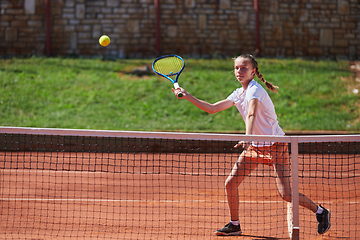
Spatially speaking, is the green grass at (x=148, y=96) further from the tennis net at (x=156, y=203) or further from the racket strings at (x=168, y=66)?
the racket strings at (x=168, y=66)

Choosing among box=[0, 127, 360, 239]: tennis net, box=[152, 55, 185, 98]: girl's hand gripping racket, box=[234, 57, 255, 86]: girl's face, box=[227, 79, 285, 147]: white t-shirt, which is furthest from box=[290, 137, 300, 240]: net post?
box=[152, 55, 185, 98]: girl's hand gripping racket

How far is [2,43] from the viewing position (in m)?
15.5

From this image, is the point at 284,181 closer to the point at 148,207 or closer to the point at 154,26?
the point at 148,207

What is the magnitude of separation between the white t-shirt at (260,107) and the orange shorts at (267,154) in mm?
62

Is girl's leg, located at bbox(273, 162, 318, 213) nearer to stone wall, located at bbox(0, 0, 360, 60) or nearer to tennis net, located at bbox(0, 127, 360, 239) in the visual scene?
tennis net, located at bbox(0, 127, 360, 239)

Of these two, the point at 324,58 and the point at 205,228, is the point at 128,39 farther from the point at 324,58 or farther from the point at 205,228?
the point at 205,228

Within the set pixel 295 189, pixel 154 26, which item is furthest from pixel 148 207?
pixel 154 26

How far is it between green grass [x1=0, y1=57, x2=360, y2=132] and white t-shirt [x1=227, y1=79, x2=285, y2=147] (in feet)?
20.7

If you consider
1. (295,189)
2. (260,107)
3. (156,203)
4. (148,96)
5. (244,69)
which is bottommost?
(156,203)

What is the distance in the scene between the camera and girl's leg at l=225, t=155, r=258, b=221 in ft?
12.5

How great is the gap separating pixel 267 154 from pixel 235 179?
1.33ft

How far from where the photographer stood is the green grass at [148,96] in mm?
10727

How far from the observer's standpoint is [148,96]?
12.1 m

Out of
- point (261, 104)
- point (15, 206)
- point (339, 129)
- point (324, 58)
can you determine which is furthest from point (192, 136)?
point (324, 58)
